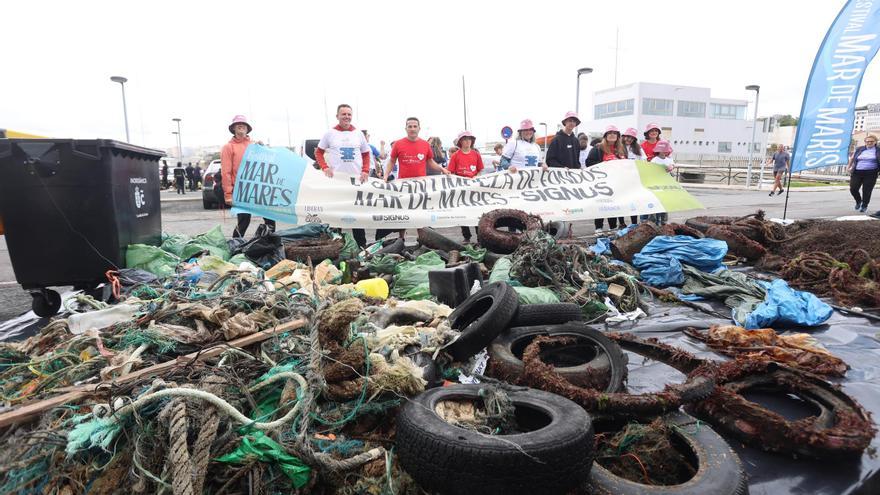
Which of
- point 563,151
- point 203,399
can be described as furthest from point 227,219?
point 203,399

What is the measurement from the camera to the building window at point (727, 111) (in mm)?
66544

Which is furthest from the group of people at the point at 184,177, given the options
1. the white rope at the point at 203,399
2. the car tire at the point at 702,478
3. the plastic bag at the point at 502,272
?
the car tire at the point at 702,478

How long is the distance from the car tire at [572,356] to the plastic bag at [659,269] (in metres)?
2.47

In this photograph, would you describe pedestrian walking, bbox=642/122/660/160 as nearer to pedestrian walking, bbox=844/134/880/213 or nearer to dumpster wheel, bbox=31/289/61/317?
pedestrian walking, bbox=844/134/880/213

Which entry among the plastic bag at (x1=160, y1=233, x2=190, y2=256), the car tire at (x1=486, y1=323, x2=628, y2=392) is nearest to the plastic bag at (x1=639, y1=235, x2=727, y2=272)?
the car tire at (x1=486, y1=323, x2=628, y2=392)

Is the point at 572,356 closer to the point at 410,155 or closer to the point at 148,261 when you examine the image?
the point at 148,261

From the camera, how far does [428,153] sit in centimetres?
829

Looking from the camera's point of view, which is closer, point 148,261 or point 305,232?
point 148,261

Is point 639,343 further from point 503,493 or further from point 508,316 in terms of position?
point 503,493

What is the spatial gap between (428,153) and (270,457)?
6.74 meters

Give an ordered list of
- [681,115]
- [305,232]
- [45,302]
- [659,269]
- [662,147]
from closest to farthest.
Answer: [45,302] < [659,269] < [305,232] < [662,147] < [681,115]

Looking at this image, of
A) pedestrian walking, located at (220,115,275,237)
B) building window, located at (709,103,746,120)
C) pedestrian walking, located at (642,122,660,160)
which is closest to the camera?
pedestrian walking, located at (220,115,275,237)

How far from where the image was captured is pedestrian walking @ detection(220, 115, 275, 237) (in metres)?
7.18

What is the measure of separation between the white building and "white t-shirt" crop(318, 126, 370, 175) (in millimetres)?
55335
